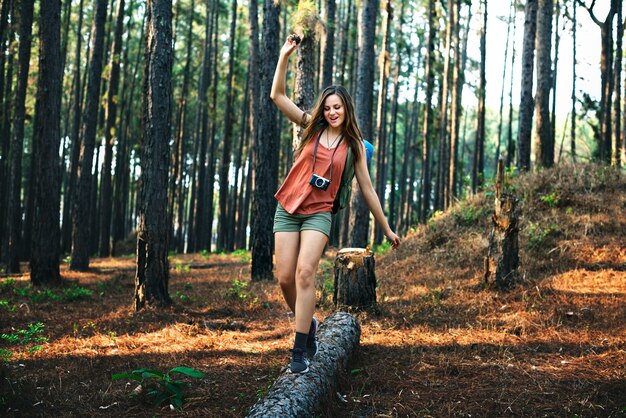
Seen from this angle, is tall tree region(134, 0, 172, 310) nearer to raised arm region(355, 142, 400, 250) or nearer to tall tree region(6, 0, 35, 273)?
raised arm region(355, 142, 400, 250)

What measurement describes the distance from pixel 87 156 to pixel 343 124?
1208cm

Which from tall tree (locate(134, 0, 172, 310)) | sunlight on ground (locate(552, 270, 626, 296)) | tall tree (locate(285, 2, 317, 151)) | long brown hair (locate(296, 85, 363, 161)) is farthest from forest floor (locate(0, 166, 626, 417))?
tall tree (locate(285, 2, 317, 151))

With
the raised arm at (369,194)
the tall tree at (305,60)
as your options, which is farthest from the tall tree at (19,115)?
the raised arm at (369,194)

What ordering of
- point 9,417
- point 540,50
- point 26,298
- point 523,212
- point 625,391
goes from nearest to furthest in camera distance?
point 9,417
point 625,391
point 26,298
point 523,212
point 540,50

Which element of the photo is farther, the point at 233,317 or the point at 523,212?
the point at 523,212

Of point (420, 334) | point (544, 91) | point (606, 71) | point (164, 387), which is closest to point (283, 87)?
point (164, 387)

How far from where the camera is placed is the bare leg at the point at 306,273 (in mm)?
4125

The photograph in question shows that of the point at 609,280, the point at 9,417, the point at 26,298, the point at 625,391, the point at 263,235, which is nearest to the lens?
the point at 9,417

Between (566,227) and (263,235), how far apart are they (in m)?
6.23

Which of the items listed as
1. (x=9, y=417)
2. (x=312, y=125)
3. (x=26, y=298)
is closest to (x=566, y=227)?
(x=312, y=125)

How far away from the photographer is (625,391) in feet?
14.5

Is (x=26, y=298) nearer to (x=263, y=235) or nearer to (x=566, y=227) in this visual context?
(x=263, y=235)

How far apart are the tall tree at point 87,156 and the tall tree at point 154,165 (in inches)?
288

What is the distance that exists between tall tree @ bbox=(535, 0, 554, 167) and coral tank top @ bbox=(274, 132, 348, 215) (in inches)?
411
